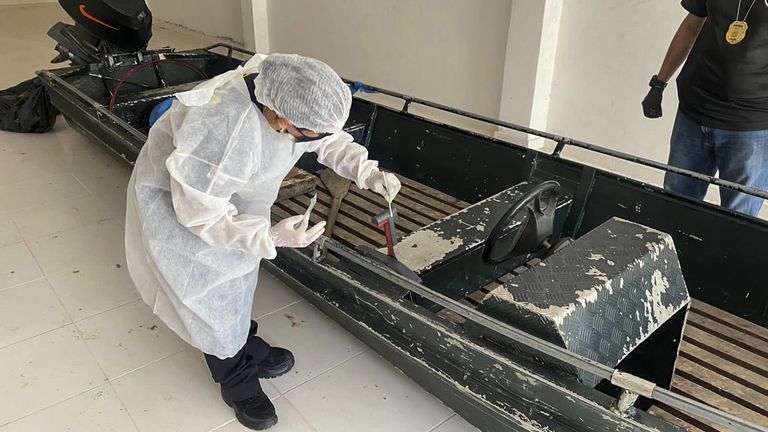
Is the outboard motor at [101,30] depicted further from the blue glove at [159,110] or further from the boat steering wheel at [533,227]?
the boat steering wheel at [533,227]

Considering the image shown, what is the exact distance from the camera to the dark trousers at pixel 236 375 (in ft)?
6.62

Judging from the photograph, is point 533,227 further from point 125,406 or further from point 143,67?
point 143,67

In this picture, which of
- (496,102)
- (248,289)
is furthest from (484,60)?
(248,289)

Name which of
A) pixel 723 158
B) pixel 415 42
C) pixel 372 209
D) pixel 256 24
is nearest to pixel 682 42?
pixel 723 158

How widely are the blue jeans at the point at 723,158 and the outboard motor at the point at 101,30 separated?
3402 mm

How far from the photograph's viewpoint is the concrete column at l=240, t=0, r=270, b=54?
22.1ft

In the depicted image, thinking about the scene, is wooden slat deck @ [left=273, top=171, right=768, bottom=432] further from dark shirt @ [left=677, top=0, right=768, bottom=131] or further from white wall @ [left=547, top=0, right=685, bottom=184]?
white wall @ [left=547, top=0, right=685, bottom=184]

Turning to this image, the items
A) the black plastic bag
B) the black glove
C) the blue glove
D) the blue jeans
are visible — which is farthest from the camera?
the black plastic bag

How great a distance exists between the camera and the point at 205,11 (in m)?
8.09

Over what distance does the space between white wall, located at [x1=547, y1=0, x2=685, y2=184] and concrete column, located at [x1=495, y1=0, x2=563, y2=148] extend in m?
0.07

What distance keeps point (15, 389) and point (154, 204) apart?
1136 mm

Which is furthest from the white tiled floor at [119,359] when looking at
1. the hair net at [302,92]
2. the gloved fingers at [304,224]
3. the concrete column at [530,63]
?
the concrete column at [530,63]

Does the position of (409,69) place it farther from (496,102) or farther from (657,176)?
(657,176)

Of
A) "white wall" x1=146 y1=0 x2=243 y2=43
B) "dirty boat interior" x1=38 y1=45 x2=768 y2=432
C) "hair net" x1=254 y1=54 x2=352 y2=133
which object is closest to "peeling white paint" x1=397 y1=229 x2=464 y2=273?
"dirty boat interior" x1=38 y1=45 x2=768 y2=432
